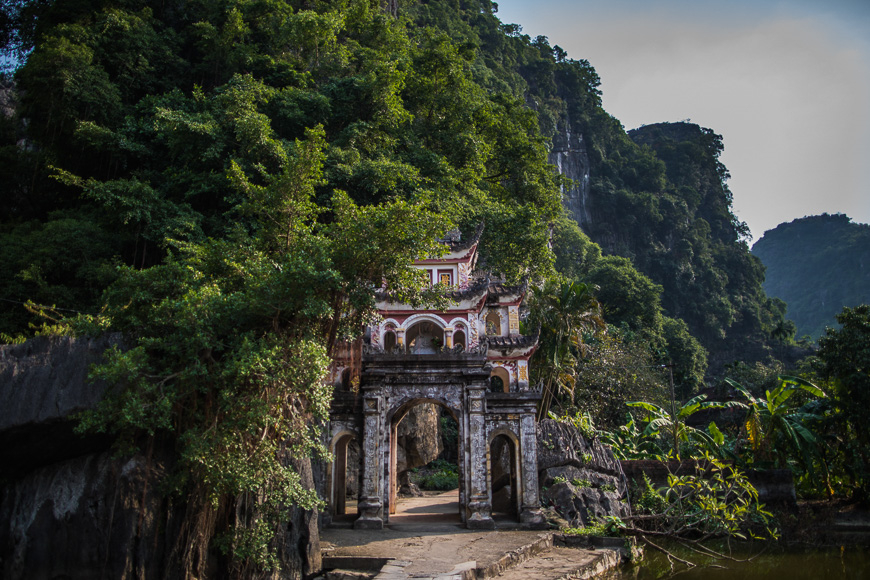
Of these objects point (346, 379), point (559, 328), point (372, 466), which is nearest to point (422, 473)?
point (559, 328)

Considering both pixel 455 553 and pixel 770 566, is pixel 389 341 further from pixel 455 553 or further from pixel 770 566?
pixel 770 566

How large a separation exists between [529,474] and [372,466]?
11.6ft

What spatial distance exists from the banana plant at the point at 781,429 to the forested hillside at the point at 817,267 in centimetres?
6238

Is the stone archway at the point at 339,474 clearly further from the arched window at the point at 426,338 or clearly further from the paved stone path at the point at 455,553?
the arched window at the point at 426,338

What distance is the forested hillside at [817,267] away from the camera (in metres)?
79.1

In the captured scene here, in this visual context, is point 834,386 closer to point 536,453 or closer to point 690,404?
point 690,404

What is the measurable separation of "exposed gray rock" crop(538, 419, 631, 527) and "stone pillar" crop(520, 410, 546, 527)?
Answer: 2.64ft

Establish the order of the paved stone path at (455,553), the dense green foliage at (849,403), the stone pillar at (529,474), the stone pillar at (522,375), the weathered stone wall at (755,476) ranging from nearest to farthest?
the paved stone path at (455,553)
the stone pillar at (529,474)
the stone pillar at (522,375)
the dense green foliage at (849,403)
the weathered stone wall at (755,476)

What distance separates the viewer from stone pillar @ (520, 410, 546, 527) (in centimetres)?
1441

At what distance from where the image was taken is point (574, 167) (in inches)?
2456

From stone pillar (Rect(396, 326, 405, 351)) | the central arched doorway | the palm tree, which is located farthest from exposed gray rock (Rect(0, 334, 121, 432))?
the palm tree

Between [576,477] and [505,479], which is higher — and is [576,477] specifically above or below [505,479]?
above

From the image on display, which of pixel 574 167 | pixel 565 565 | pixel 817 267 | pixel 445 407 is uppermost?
pixel 574 167

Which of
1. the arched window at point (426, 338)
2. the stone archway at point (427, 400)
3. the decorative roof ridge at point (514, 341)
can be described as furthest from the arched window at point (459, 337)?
the stone archway at point (427, 400)
